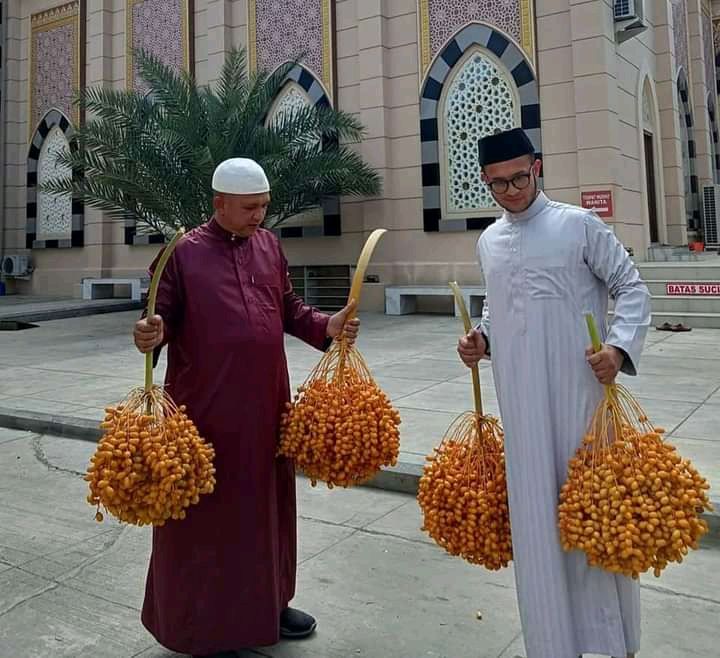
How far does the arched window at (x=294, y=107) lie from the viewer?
12836 mm

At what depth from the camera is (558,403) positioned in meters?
1.84

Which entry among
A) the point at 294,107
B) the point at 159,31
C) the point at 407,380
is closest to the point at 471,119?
the point at 294,107

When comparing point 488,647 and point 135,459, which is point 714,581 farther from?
point 135,459

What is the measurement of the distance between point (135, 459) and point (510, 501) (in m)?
1.03

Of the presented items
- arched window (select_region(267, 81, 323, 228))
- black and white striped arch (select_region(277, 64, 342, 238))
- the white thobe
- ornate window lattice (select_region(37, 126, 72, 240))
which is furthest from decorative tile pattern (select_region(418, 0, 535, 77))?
the white thobe

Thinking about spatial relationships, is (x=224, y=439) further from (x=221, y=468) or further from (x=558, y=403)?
(x=558, y=403)

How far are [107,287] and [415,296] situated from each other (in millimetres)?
7632

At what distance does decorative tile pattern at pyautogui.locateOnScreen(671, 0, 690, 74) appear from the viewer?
1407 cm

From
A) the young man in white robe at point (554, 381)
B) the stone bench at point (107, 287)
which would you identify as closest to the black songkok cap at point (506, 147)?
the young man in white robe at point (554, 381)

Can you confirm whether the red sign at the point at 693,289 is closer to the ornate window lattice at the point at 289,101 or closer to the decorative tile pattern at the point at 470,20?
the decorative tile pattern at the point at 470,20

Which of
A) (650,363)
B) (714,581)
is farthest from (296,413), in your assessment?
(650,363)

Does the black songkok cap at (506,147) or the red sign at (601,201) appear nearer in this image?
the black songkok cap at (506,147)

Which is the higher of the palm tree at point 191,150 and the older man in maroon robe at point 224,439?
the palm tree at point 191,150

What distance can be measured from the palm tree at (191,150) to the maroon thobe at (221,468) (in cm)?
788
